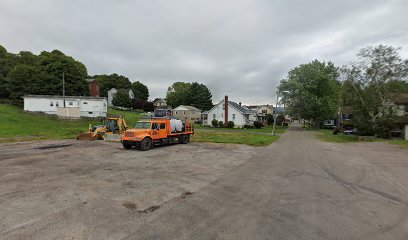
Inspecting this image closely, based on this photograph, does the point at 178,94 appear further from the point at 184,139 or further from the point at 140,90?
the point at 184,139

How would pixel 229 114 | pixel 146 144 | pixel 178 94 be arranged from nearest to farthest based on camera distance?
1. pixel 146 144
2. pixel 229 114
3. pixel 178 94

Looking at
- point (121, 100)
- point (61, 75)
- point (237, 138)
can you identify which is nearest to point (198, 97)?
point (121, 100)

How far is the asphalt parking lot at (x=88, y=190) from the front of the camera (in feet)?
16.5

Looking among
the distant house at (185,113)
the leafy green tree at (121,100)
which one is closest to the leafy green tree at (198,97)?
the distant house at (185,113)

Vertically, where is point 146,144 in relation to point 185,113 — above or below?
below

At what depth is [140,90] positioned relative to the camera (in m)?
101

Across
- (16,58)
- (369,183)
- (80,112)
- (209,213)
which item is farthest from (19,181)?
(16,58)

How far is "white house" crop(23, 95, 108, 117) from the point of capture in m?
41.7

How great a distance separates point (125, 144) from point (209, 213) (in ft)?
45.0

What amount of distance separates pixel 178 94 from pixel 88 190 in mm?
83906

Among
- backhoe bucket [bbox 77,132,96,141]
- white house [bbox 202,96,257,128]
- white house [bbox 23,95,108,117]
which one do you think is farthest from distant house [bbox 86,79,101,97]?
backhoe bucket [bbox 77,132,96,141]

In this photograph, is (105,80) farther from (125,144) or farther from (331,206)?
(331,206)

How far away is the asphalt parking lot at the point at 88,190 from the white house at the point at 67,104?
32969 millimetres

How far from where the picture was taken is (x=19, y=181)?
8.69 meters
